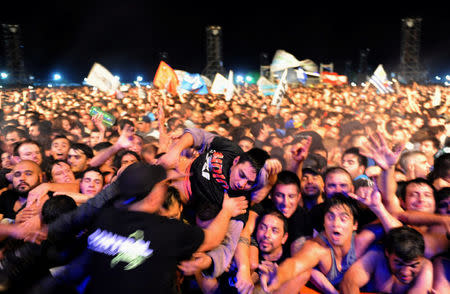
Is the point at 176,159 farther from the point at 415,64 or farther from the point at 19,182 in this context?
the point at 415,64

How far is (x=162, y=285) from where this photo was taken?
1974 mm

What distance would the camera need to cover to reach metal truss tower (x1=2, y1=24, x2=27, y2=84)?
1171 inches

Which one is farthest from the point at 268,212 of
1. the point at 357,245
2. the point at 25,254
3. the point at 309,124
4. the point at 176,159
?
the point at 309,124

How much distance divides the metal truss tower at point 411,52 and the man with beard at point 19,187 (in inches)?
1477

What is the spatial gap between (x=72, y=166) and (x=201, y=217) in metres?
2.37

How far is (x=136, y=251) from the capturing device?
1.91 metres

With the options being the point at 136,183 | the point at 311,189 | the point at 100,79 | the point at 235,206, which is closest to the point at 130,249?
the point at 136,183

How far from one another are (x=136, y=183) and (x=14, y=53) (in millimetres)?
33729

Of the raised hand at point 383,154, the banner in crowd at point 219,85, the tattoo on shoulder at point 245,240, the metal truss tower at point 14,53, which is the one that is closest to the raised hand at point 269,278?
the tattoo on shoulder at point 245,240

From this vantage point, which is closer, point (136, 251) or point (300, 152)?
point (136, 251)

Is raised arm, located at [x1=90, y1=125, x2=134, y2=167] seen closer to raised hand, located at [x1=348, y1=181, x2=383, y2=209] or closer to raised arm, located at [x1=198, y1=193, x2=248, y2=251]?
raised arm, located at [x1=198, y1=193, x2=248, y2=251]

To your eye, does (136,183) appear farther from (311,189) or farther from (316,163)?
(316,163)

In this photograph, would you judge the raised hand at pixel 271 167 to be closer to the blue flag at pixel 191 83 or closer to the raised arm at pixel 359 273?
the raised arm at pixel 359 273

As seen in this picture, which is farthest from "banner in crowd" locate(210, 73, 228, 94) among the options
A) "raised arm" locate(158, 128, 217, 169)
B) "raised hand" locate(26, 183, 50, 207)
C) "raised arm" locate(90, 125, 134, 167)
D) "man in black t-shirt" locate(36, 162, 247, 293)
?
"man in black t-shirt" locate(36, 162, 247, 293)
